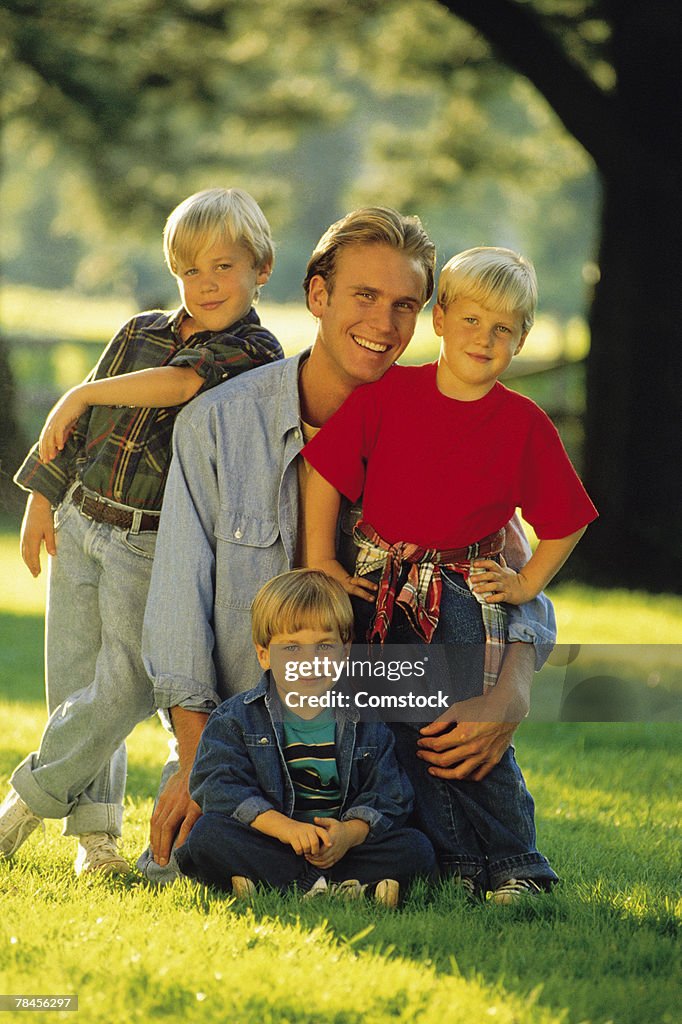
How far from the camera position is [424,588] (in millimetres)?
3371

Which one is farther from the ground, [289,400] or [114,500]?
[289,400]

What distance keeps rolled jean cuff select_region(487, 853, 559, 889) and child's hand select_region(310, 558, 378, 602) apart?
0.72 meters

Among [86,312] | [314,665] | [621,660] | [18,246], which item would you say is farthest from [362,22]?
[18,246]

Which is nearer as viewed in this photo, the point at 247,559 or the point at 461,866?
the point at 461,866

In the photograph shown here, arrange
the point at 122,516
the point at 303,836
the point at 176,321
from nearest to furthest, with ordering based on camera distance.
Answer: the point at 303,836
the point at 122,516
the point at 176,321

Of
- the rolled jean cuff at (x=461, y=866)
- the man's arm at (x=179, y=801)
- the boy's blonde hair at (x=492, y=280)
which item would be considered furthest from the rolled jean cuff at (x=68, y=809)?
the boy's blonde hair at (x=492, y=280)

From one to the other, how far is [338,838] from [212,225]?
5.17ft

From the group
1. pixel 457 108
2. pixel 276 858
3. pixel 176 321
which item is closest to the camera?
pixel 276 858

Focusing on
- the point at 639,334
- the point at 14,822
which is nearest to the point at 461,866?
the point at 14,822

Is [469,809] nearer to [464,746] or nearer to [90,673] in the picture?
[464,746]

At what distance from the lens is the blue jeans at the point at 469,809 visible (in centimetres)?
344

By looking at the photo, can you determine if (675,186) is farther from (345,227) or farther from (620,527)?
(345,227)

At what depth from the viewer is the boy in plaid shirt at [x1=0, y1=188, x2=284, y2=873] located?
12.0 feet

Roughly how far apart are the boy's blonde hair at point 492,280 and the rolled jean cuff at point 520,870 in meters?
1.31
